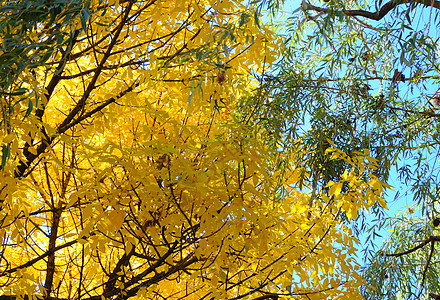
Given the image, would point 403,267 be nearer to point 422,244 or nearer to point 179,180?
point 422,244

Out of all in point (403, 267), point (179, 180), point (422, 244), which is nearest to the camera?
point (179, 180)

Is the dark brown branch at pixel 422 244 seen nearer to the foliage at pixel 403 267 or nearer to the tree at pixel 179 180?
the foliage at pixel 403 267

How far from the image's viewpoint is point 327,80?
3881mm

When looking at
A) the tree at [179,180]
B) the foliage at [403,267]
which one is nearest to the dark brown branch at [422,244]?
the foliage at [403,267]

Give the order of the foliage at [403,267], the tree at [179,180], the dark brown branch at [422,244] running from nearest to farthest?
the tree at [179,180] → the dark brown branch at [422,244] → the foliage at [403,267]

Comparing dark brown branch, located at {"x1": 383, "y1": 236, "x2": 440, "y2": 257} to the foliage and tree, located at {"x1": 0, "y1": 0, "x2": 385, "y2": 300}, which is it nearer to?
the foliage

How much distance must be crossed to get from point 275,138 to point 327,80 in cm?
83

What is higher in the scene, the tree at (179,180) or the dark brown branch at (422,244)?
the tree at (179,180)

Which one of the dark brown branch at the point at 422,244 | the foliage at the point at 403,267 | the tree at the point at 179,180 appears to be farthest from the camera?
the foliage at the point at 403,267

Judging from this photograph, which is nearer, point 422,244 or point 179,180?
point 179,180

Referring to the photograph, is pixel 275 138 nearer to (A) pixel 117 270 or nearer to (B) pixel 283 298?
(B) pixel 283 298

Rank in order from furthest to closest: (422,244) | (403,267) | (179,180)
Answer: (403,267)
(422,244)
(179,180)

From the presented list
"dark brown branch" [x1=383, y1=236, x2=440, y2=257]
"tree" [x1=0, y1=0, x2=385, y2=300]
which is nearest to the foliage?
"dark brown branch" [x1=383, y1=236, x2=440, y2=257]

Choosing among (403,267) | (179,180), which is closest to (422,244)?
(403,267)
